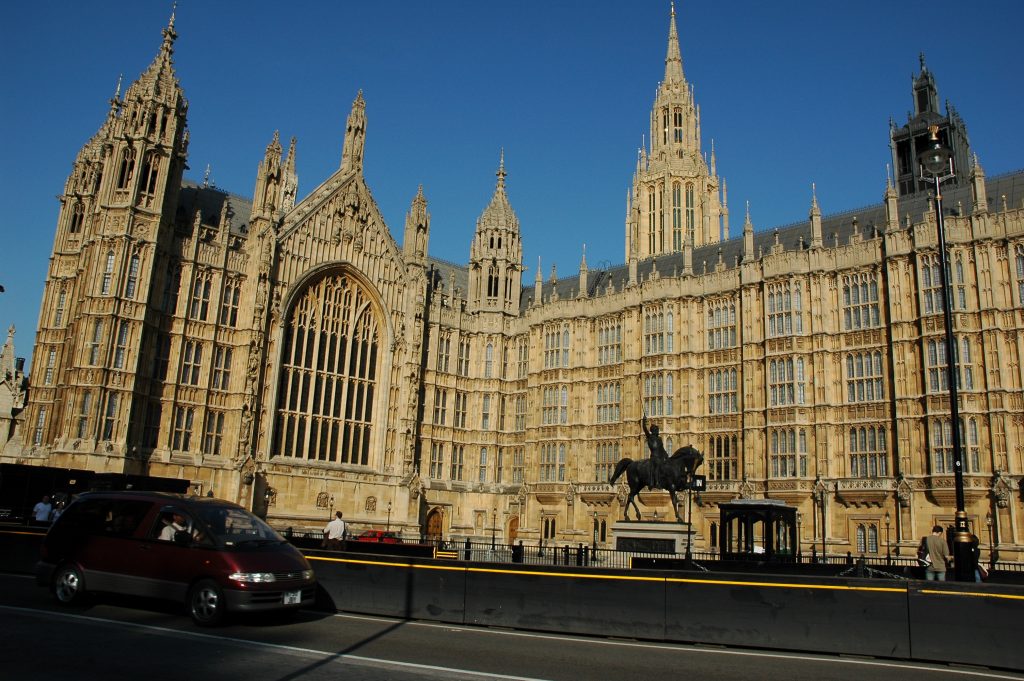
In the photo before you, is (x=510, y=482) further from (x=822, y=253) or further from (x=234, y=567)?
(x=234, y=567)

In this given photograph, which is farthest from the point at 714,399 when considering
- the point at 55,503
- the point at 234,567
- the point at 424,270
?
the point at 234,567

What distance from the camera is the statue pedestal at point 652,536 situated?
33.3 meters

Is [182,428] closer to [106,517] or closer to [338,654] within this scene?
[106,517]

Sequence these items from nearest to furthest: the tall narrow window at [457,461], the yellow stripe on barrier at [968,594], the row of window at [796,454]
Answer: the yellow stripe on barrier at [968,594] → the row of window at [796,454] → the tall narrow window at [457,461]

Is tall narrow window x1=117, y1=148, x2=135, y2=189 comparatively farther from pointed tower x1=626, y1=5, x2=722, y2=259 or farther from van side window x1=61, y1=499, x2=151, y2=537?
pointed tower x1=626, y1=5, x2=722, y2=259

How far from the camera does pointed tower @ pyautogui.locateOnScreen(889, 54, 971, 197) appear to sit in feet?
179

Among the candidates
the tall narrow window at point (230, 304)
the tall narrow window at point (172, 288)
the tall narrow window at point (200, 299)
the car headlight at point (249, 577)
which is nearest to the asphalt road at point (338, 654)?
the car headlight at point (249, 577)

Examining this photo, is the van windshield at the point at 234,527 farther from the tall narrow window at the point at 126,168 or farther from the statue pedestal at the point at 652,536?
the tall narrow window at the point at 126,168

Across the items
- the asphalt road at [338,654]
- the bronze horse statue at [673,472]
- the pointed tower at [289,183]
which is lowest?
the asphalt road at [338,654]

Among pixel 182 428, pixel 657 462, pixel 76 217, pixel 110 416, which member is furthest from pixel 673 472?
pixel 76 217

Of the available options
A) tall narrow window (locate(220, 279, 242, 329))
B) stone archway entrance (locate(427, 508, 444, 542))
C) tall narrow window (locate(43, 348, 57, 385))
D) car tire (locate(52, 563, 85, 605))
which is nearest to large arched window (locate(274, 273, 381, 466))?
tall narrow window (locate(220, 279, 242, 329))

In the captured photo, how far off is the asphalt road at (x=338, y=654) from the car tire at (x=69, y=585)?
0.76 feet

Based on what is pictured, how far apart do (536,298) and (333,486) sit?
2007 cm

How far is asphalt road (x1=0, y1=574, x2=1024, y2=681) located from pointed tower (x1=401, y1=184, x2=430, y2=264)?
40.5 metres
